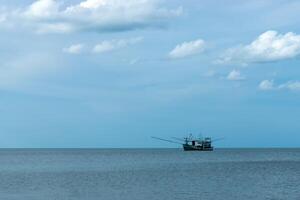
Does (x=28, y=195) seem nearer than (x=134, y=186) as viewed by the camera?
Yes

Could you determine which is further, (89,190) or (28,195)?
(89,190)

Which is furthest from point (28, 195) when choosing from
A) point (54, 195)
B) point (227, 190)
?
point (227, 190)

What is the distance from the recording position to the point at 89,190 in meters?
61.2

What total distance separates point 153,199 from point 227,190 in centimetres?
1167

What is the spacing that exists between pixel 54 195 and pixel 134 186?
12.6m

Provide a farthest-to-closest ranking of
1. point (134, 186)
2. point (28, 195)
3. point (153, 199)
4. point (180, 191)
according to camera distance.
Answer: point (134, 186) → point (180, 191) → point (28, 195) → point (153, 199)

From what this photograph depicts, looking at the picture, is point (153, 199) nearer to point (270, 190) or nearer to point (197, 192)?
point (197, 192)

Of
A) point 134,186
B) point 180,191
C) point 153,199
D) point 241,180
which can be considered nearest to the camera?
point 153,199

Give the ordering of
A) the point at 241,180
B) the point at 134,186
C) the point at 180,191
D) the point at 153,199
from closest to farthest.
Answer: the point at 153,199
the point at 180,191
the point at 134,186
the point at 241,180

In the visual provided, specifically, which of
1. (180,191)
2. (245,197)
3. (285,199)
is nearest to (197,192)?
(180,191)

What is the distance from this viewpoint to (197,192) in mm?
58500

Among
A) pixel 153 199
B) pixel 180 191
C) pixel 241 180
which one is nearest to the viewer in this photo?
pixel 153 199

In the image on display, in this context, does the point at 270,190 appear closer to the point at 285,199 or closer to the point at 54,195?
the point at 285,199

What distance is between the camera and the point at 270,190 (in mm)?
60781
